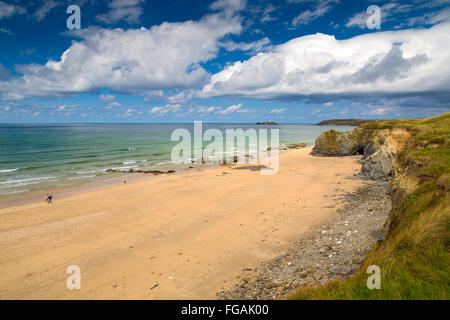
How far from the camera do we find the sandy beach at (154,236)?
8031 millimetres

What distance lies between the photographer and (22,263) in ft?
31.4

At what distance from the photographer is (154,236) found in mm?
11641

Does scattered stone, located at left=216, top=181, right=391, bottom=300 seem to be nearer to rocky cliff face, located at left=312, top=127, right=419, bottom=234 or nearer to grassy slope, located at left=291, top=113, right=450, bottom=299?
rocky cliff face, located at left=312, top=127, right=419, bottom=234

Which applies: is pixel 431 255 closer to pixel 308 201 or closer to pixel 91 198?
pixel 308 201

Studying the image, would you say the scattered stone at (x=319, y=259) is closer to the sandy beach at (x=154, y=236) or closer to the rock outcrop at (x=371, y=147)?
the sandy beach at (x=154, y=236)

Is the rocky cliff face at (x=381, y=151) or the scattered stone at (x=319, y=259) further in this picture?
the rocky cliff face at (x=381, y=151)

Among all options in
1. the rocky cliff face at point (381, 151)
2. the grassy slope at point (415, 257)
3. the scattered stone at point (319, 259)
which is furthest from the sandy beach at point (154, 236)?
the grassy slope at point (415, 257)

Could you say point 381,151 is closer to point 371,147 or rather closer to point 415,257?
point 371,147

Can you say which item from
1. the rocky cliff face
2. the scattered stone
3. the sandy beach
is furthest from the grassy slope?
the sandy beach

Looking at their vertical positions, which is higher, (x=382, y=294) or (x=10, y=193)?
(x=382, y=294)

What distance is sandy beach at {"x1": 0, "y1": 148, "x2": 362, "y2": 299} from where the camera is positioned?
26.3 feet
